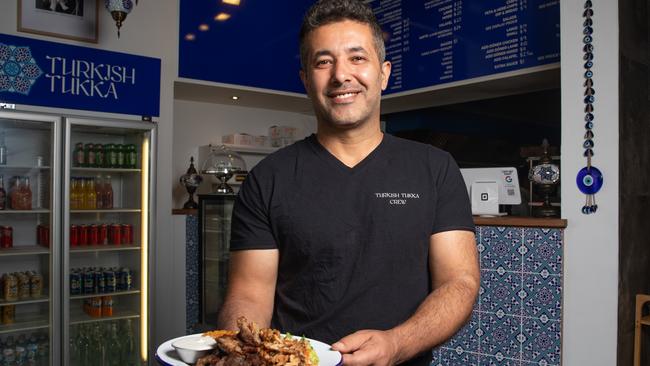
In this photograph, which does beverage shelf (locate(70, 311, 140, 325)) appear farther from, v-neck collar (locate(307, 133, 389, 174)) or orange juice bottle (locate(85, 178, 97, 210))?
v-neck collar (locate(307, 133, 389, 174))

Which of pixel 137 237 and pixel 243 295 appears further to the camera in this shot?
pixel 137 237

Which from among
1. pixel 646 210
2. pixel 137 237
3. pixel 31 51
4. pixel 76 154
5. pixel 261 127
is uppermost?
pixel 31 51

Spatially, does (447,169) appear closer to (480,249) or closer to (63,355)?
(480,249)

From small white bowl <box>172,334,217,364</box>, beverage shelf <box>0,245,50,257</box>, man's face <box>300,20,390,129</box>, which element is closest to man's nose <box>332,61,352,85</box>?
man's face <box>300,20,390,129</box>

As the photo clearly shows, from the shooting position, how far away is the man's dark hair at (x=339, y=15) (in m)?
1.42

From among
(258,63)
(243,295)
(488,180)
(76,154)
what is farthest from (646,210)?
(76,154)

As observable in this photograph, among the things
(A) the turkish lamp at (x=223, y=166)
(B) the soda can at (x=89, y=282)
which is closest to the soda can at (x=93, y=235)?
(B) the soda can at (x=89, y=282)

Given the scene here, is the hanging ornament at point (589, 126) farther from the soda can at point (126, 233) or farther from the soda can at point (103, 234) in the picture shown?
the soda can at point (103, 234)

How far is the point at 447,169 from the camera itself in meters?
1.44

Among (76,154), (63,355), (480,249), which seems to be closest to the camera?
(480,249)

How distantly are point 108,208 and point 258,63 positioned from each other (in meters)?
1.59

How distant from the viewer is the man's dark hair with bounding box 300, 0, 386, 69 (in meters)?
1.42

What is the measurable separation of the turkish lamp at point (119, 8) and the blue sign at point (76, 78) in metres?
0.31

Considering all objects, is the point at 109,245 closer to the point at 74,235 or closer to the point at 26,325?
the point at 74,235
